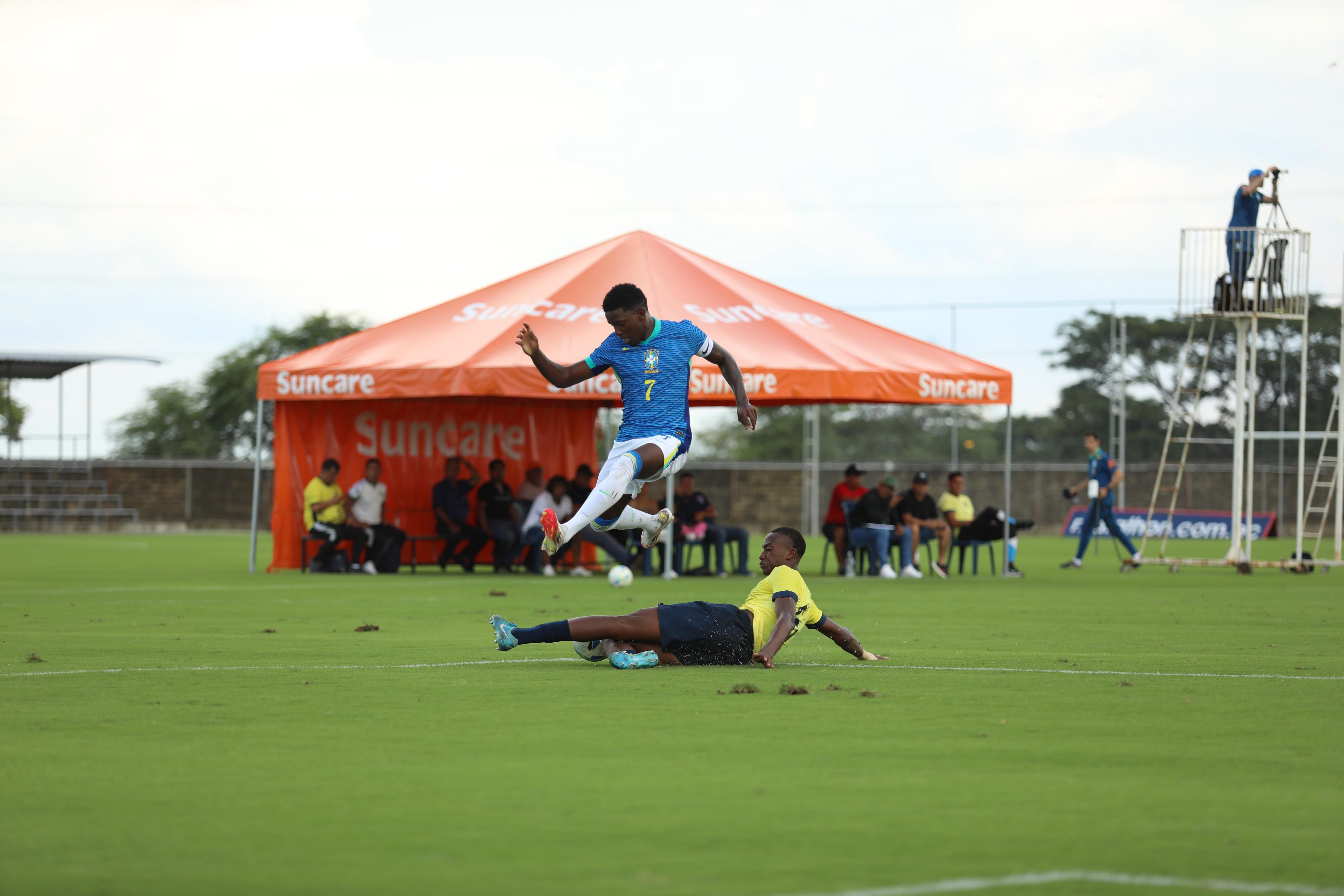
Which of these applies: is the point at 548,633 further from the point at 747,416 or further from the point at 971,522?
the point at 971,522

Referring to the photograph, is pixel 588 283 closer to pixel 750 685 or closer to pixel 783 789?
pixel 750 685

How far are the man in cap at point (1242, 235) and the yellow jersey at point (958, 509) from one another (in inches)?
187

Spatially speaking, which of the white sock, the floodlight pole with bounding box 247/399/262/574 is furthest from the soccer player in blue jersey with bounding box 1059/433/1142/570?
the white sock

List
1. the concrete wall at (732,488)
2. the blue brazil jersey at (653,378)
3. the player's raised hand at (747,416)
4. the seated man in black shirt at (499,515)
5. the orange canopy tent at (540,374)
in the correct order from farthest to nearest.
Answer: the concrete wall at (732,488), the seated man in black shirt at (499,515), the orange canopy tent at (540,374), the blue brazil jersey at (653,378), the player's raised hand at (747,416)

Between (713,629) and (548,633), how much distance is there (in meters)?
0.93

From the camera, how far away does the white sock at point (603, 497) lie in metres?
8.98

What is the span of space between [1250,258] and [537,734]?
55.4 ft

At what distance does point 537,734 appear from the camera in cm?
584

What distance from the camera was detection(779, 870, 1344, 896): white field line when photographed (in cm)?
361

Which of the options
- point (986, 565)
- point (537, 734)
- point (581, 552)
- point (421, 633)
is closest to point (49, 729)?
point (537, 734)

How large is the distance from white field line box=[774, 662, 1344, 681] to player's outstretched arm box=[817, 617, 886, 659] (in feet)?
0.31

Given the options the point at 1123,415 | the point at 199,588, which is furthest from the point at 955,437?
the point at 199,588

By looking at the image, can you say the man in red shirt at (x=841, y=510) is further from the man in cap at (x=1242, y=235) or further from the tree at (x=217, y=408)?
the tree at (x=217, y=408)

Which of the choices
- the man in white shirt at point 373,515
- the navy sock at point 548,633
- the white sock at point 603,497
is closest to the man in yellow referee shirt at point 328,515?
the man in white shirt at point 373,515
